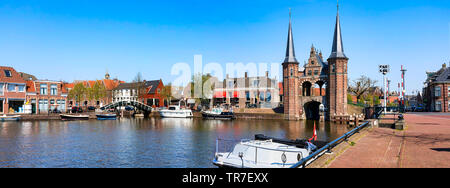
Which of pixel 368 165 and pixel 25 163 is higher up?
pixel 368 165

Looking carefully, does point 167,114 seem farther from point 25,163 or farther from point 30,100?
point 25,163

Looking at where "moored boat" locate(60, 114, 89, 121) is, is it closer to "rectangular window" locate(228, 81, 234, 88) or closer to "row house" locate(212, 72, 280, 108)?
"row house" locate(212, 72, 280, 108)

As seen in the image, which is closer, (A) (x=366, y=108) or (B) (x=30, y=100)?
(A) (x=366, y=108)

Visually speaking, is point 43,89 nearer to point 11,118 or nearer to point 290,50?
point 11,118

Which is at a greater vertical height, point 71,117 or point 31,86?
point 31,86

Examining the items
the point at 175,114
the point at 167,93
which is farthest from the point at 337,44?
the point at 167,93

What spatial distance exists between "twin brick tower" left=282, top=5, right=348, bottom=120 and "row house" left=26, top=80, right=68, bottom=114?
2167 inches

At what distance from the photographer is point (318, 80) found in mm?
64938

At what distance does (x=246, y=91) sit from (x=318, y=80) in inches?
1062

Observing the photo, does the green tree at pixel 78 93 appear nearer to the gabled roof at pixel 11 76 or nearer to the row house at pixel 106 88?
the row house at pixel 106 88
